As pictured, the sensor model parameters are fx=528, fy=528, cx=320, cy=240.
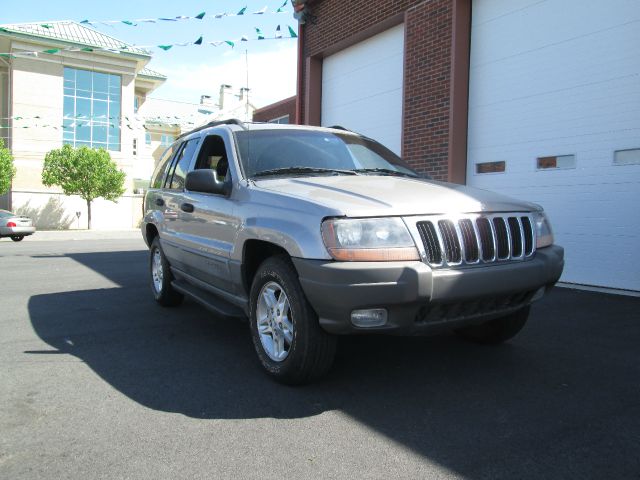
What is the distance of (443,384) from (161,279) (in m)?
3.67

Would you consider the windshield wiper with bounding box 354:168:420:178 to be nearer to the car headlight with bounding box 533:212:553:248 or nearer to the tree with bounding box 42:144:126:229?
the car headlight with bounding box 533:212:553:248

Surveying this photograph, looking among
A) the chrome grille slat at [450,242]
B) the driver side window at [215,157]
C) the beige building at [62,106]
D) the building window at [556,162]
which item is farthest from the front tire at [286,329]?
the beige building at [62,106]

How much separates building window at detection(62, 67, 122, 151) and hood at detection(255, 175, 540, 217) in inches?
1316

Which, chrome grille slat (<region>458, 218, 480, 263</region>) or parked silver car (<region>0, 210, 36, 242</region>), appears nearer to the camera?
chrome grille slat (<region>458, 218, 480, 263</region>)

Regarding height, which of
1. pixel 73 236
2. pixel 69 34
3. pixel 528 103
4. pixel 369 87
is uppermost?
pixel 69 34

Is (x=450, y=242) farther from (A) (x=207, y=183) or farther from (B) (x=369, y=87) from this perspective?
(B) (x=369, y=87)

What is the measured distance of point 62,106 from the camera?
109 ft

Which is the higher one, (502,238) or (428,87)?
(428,87)

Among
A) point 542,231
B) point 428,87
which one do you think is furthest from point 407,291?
point 428,87

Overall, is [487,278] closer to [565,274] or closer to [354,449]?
[354,449]

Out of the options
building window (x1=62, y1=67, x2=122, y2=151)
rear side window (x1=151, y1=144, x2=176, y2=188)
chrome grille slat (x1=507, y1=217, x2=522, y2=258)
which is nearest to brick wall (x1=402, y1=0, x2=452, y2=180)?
rear side window (x1=151, y1=144, x2=176, y2=188)

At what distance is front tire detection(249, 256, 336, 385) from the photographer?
3.21m

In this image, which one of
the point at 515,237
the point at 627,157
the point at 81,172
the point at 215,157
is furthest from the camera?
the point at 81,172

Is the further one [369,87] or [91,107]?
[91,107]
